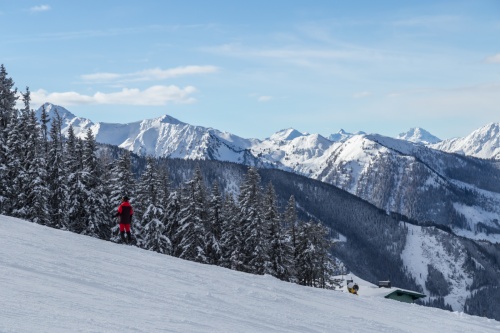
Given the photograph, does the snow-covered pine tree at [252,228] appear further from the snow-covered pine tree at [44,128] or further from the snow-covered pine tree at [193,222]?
the snow-covered pine tree at [44,128]

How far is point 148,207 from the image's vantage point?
42.2 m

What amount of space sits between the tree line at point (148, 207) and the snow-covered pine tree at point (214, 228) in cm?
8

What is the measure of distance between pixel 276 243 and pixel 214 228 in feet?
17.5

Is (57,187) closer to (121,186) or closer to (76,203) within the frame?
(76,203)

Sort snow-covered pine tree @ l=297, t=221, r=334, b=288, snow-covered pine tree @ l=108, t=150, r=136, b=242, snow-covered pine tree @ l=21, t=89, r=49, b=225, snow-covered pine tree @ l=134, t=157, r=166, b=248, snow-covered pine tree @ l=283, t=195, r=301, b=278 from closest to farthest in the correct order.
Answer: snow-covered pine tree @ l=21, t=89, r=49, b=225 → snow-covered pine tree @ l=134, t=157, r=166, b=248 → snow-covered pine tree @ l=108, t=150, r=136, b=242 → snow-covered pine tree @ l=297, t=221, r=334, b=288 → snow-covered pine tree @ l=283, t=195, r=301, b=278

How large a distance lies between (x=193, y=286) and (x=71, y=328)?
7.03 meters

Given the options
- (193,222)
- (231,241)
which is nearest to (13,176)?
(193,222)

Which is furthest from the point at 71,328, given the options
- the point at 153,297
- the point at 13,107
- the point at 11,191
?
the point at 13,107

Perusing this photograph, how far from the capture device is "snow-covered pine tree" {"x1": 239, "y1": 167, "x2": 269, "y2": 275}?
4331 cm

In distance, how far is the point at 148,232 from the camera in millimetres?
42094

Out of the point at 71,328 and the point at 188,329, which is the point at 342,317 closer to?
the point at 188,329

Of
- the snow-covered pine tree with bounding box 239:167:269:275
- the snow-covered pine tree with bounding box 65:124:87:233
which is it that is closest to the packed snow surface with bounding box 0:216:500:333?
the snow-covered pine tree with bounding box 65:124:87:233

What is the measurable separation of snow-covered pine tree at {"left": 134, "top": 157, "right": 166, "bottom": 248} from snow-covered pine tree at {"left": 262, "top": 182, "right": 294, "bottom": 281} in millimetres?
8465

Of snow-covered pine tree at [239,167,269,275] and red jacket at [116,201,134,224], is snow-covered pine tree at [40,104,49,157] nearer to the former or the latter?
snow-covered pine tree at [239,167,269,275]
